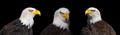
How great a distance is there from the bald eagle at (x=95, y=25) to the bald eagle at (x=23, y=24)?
2.43 ft

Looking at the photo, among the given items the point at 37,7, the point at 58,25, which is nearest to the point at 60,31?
the point at 58,25

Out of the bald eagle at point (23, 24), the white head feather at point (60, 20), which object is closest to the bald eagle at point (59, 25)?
the white head feather at point (60, 20)

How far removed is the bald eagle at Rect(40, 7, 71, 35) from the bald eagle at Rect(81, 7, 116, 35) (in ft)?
0.94

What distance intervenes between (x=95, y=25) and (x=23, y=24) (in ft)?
3.44

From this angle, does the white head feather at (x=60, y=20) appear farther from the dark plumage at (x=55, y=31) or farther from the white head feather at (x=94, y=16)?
the white head feather at (x=94, y=16)

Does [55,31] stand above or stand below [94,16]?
below

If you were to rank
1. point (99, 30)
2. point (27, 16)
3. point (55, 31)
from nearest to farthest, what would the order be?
1. point (99, 30)
2. point (55, 31)
3. point (27, 16)

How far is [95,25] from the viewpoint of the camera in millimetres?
12203

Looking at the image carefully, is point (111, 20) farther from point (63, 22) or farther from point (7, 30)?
point (7, 30)

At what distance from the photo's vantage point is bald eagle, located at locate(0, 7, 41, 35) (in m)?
12.0

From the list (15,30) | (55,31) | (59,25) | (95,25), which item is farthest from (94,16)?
(15,30)

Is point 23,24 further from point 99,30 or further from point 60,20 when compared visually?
point 99,30

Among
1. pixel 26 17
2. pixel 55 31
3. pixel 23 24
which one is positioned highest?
pixel 26 17

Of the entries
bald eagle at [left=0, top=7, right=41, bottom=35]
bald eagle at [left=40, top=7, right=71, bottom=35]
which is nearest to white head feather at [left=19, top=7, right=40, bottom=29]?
bald eagle at [left=0, top=7, right=41, bottom=35]
